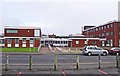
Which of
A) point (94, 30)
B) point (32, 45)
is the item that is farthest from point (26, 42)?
point (94, 30)

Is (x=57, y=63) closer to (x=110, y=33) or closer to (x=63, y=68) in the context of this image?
(x=63, y=68)

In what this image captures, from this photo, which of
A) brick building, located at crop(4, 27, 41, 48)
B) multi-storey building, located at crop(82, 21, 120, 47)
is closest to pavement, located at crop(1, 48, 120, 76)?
brick building, located at crop(4, 27, 41, 48)

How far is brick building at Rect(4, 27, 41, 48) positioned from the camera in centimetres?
6006

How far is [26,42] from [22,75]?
47723mm

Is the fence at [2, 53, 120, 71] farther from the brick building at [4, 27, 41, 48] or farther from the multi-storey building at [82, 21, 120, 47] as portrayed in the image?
the multi-storey building at [82, 21, 120, 47]

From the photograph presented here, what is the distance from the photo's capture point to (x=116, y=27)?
68875 millimetres

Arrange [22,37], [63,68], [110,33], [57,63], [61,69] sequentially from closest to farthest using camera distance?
[61,69] → [63,68] → [57,63] → [22,37] → [110,33]

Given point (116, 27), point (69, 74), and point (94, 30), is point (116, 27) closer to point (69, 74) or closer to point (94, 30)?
→ point (94, 30)

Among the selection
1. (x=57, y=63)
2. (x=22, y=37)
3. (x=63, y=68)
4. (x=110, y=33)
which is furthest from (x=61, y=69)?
(x=110, y=33)

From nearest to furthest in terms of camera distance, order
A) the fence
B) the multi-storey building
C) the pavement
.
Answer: the pavement, the fence, the multi-storey building

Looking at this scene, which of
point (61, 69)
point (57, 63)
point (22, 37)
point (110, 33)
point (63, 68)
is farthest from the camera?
point (110, 33)

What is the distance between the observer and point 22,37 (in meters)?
60.6

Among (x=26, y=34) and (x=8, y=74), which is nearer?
(x=8, y=74)

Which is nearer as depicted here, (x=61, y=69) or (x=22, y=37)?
(x=61, y=69)
